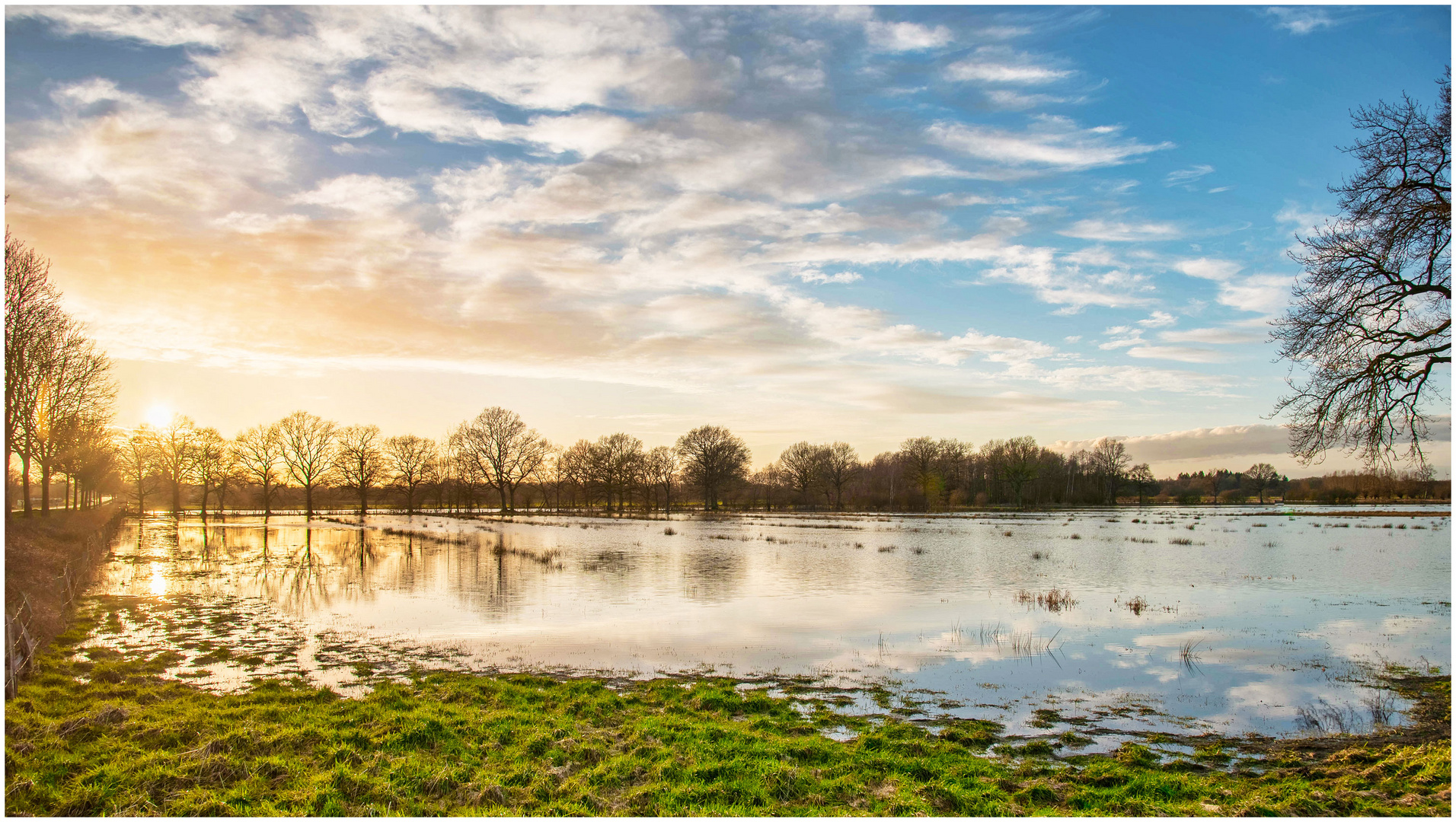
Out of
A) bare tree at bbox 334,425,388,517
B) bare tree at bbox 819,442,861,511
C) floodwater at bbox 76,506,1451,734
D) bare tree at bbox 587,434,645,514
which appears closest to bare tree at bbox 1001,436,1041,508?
bare tree at bbox 819,442,861,511

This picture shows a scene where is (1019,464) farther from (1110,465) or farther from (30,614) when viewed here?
(30,614)

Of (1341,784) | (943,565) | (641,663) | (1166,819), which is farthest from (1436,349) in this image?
(943,565)

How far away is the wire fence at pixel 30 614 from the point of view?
497 inches

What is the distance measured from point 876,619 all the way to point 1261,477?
559ft

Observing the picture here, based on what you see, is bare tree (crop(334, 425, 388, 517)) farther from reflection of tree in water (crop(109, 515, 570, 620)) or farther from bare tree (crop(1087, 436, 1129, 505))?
bare tree (crop(1087, 436, 1129, 505))

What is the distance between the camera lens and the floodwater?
536 inches

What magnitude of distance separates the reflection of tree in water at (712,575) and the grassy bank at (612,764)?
13722 millimetres

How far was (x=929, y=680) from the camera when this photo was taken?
14.0 meters

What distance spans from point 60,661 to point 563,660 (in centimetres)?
951

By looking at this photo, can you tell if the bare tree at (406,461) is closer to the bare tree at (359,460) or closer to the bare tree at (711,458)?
the bare tree at (359,460)

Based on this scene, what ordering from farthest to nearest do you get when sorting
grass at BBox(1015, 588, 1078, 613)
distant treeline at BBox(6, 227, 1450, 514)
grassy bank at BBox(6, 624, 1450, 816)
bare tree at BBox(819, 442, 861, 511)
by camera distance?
bare tree at BBox(819, 442, 861, 511) < distant treeline at BBox(6, 227, 1450, 514) < grass at BBox(1015, 588, 1078, 613) < grassy bank at BBox(6, 624, 1450, 816)

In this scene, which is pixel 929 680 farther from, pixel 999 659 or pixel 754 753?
pixel 754 753

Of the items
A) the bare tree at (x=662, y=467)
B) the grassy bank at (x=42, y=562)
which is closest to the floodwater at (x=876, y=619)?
the grassy bank at (x=42, y=562)

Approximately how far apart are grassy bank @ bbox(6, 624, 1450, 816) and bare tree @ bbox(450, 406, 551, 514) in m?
96.1
